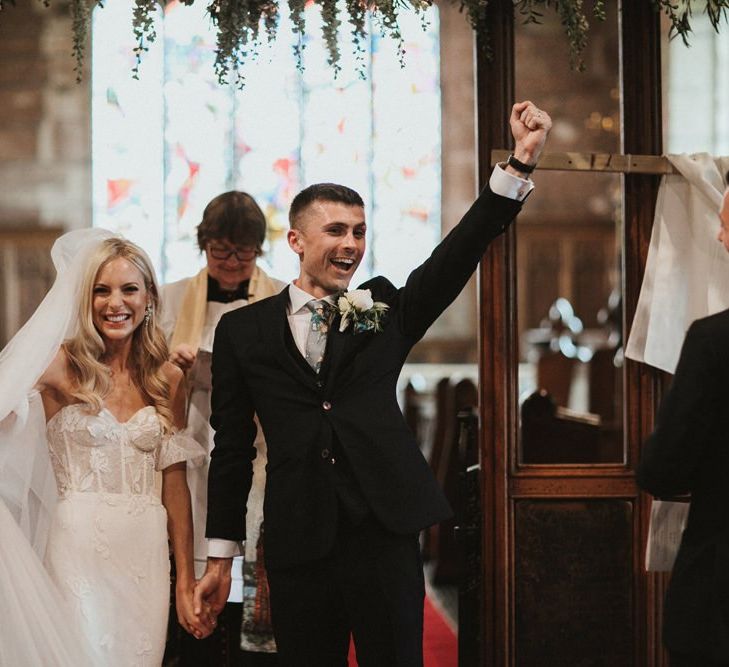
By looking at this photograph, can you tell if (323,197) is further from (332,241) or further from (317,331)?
(317,331)

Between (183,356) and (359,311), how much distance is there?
1.24 meters

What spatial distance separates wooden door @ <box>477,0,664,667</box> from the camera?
427 centimetres

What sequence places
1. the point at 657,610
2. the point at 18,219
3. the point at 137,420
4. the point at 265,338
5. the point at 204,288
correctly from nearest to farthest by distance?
the point at 265,338 → the point at 137,420 → the point at 657,610 → the point at 204,288 → the point at 18,219

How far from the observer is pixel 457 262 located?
3.08 metres

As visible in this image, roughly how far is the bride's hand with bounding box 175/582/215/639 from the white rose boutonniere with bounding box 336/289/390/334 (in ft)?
3.44

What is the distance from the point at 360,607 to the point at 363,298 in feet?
2.92

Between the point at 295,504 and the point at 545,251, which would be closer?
the point at 295,504

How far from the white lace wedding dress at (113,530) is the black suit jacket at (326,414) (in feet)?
1.48

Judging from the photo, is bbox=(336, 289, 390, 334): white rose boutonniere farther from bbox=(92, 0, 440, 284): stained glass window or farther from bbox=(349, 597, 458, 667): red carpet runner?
bbox=(92, 0, 440, 284): stained glass window

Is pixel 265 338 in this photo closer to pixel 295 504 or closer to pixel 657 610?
pixel 295 504

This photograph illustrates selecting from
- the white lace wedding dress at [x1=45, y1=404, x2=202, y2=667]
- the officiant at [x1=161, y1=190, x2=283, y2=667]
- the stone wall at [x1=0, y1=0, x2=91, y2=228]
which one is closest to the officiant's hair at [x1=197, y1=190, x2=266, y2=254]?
the officiant at [x1=161, y1=190, x2=283, y2=667]

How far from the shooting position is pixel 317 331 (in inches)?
127

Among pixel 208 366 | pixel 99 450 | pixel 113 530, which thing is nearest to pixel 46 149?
pixel 208 366

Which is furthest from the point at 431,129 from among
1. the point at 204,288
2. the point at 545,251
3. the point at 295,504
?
the point at 295,504
